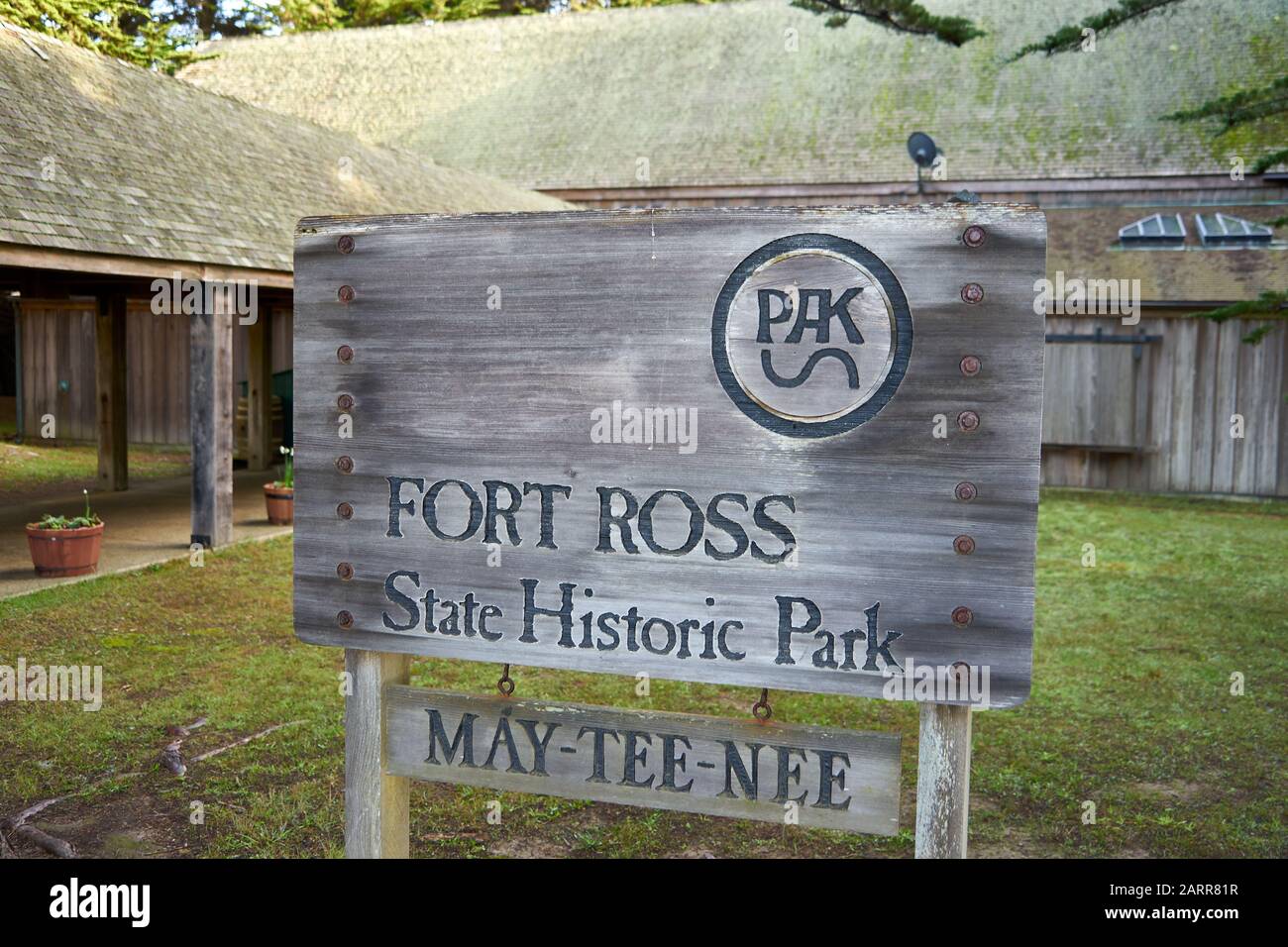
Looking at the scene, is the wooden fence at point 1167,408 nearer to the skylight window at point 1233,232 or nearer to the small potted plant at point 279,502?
the skylight window at point 1233,232

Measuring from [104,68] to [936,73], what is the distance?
47.6 feet

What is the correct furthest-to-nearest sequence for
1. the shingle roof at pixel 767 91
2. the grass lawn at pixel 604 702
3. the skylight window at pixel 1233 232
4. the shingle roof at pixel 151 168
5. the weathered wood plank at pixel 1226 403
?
the shingle roof at pixel 767 91
the skylight window at pixel 1233 232
the weathered wood plank at pixel 1226 403
the shingle roof at pixel 151 168
the grass lawn at pixel 604 702

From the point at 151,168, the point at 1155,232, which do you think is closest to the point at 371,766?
the point at 151,168

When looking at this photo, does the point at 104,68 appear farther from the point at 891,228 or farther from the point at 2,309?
the point at 2,309

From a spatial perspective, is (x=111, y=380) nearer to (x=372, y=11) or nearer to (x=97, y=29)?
(x=97, y=29)

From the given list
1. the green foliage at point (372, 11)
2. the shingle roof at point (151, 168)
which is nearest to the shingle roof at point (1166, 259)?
the shingle roof at point (151, 168)

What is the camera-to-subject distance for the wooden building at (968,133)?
1630 cm

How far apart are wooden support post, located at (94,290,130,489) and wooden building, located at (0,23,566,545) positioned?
0.02 metres

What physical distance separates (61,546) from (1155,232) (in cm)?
1549

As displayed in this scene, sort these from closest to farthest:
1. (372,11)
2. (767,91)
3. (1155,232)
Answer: (1155,232), (767,91), (372,11)

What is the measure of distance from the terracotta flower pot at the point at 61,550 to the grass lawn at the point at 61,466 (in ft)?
16.0

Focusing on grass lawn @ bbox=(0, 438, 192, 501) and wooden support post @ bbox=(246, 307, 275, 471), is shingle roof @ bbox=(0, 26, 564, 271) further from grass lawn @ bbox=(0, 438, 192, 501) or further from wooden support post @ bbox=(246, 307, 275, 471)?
grass lawn @ bbox=(0, 438, 192, 501)

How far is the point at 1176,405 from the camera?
16328 mm

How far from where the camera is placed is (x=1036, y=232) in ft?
7.63
